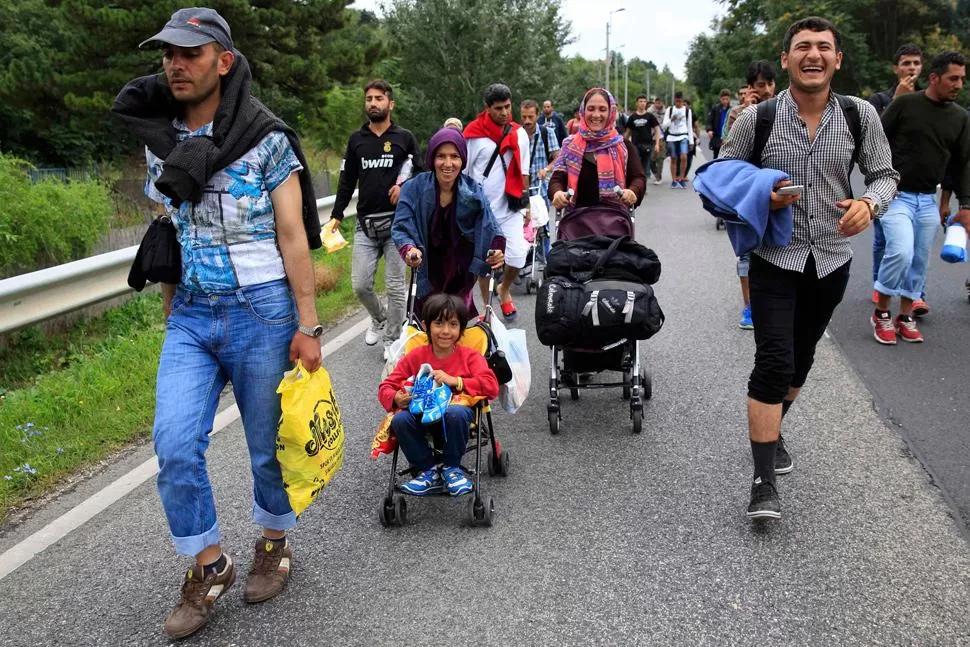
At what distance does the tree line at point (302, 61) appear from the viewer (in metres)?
20.2

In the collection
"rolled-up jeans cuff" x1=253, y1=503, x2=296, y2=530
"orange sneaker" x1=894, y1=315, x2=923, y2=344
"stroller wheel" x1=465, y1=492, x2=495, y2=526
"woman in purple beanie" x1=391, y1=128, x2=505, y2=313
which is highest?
"woman in purple beanie" x1=391, y1=128, x2=505, y2=313

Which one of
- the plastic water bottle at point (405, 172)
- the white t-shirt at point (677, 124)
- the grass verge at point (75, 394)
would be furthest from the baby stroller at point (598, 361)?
the white t-shirt at point (677, 124)

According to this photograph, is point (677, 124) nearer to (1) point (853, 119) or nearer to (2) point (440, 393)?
(1) point (853, 119)

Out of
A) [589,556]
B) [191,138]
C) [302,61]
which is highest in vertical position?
[302,61]

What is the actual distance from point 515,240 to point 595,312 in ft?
10.7

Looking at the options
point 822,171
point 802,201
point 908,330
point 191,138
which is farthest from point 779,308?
point 908,330

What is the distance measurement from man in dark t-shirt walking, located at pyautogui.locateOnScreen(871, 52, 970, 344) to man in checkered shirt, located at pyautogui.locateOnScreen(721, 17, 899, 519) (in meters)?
3.13

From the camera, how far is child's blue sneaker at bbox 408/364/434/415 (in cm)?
416

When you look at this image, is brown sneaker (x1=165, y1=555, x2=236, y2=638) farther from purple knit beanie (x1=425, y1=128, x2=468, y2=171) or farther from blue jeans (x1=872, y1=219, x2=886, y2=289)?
blue jeans (x1=872, y1=219, x2=886, y2=289)

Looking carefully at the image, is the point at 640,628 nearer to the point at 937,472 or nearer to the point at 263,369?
the point at 263,369

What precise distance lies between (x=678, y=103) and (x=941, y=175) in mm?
13745

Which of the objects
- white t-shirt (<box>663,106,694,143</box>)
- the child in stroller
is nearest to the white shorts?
the child in stroller

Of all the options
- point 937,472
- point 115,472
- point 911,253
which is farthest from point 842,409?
point 115,472

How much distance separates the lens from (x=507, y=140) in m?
8.12
